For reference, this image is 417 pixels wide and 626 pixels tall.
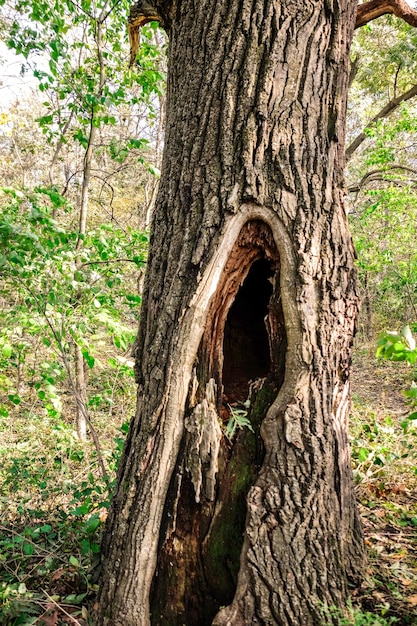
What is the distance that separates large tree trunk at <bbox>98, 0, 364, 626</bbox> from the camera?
5.45 feet

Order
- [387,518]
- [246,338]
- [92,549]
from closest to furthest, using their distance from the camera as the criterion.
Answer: [92,549]
[246,338]
[387,518]

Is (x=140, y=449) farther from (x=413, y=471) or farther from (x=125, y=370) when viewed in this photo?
(x=413, y=471)

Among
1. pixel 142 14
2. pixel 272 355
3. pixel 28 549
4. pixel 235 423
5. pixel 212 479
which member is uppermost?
pixel 142 14

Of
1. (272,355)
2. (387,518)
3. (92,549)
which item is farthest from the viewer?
(387,518)

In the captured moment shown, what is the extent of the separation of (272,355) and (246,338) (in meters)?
0.48

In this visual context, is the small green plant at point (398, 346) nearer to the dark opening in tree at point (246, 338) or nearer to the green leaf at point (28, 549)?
the dark opening in tree at point (246, 338)

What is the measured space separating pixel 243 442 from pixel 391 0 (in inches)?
98.2

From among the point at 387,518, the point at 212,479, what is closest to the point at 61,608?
the point at 212,479

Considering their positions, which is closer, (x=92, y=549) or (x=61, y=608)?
(x=61, y=608)

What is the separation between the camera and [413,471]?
309 cm

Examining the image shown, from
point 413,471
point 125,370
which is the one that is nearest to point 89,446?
point 125,370

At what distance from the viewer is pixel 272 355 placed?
1813 mm

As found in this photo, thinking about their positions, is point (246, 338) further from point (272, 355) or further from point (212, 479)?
point (212, 479)

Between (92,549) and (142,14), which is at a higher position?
(142,14)
